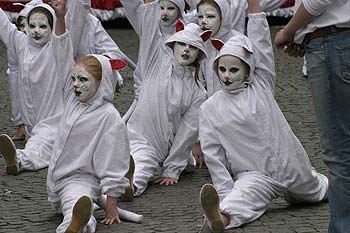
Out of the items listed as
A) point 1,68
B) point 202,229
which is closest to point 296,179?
point 202,229

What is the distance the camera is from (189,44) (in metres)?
7.98

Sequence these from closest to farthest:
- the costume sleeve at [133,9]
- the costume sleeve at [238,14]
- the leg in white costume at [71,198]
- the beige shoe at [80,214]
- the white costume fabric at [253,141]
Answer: the beige shoe at [80,214] → the leg in white costume at [71,198] → the white costume fabric at [253,141] → the costume sleeve at [133,9] → the costume sleeve at [238,14]

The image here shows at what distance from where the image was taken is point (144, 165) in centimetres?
780

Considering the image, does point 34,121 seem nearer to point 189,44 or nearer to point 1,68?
point 189,44

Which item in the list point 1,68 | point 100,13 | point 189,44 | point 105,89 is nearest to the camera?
point 105,89

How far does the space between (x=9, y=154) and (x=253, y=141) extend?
2219 mm

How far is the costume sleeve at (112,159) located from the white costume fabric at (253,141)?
0.57 m

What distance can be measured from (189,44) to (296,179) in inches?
62.3

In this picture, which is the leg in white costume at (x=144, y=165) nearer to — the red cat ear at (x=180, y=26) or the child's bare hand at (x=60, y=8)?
the red cat ear at (x=180, y=26)

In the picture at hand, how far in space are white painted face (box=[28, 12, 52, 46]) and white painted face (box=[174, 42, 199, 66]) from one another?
1471 mm

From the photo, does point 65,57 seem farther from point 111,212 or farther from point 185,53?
point 185,53

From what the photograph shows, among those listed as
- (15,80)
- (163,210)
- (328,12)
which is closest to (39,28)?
(15,80)

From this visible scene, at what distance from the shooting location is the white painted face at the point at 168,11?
8672mm

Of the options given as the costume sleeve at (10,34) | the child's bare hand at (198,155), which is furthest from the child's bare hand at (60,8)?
the costume sleeve at (10,34)
